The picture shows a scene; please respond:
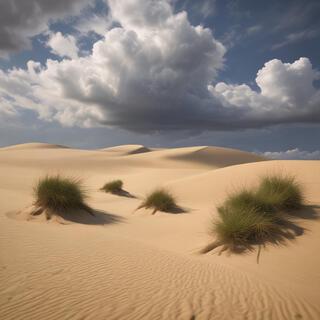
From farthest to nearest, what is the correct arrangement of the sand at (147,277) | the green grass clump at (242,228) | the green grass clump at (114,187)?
the green grass clump at (114,187)
the green grass clump at (242,228)
the sand at (147,277)

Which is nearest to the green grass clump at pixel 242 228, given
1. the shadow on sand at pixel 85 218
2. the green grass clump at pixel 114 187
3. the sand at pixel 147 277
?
the sand at pixel 147 277

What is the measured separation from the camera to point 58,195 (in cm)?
815

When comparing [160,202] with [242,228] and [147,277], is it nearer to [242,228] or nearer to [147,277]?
[242,228]

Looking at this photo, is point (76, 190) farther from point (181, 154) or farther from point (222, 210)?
point (181, 154)

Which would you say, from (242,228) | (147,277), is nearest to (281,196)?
(242,228)

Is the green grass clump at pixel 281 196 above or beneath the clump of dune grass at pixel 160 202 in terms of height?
above

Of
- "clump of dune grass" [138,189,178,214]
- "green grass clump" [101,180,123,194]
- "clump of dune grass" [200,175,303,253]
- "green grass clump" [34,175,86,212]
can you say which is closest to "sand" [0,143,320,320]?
"clump of dune grass" [200,175,303,253]

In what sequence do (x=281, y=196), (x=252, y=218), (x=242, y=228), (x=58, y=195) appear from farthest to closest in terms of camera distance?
(x=58, y=195), (x=281, y=196), (x=252, y=218), (x=242, y=228)

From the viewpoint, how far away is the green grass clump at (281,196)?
740 centimetres

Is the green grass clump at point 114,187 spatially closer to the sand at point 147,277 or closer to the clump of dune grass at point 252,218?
the sand at point 147,277

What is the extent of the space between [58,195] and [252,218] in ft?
19.7

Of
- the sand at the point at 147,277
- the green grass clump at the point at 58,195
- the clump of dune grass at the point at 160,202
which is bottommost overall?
the sand at the point at 147,277

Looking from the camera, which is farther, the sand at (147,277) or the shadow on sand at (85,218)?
the shadow on sand at (85,218)

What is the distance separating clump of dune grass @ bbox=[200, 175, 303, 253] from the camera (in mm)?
5883
